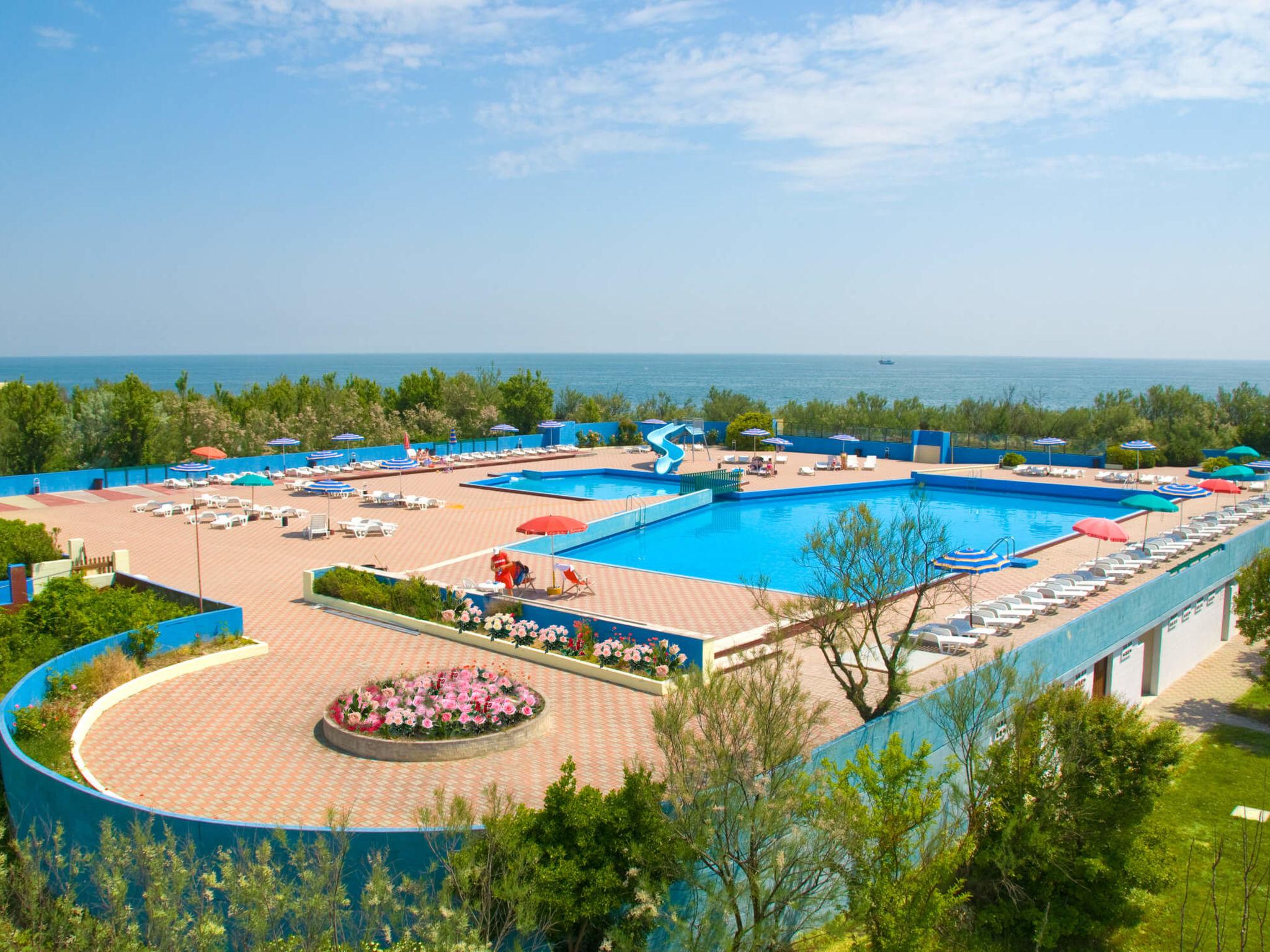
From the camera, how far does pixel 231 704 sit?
11094 mm

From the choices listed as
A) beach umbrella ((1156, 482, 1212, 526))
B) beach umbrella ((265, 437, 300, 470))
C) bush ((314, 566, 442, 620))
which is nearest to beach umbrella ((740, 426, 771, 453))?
beach umbrella ((1156, 482, 1212, 526))

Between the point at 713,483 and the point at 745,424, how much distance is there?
10061 millimetres

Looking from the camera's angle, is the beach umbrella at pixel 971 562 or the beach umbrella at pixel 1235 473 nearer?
the beach umbrella at pixel 971 562

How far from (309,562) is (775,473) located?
17.9 meters

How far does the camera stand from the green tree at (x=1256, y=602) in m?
15.8

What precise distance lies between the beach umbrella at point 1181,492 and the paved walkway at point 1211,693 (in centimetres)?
657

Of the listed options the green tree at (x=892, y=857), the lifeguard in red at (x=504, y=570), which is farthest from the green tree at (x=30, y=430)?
the green tree at (x=892, y=857)

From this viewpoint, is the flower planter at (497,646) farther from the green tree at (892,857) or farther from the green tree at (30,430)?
the green tree at (30,430)

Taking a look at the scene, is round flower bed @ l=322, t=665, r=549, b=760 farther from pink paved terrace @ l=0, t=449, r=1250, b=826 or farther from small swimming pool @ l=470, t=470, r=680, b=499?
small swimming pool @ l=470, t=470, r=680, b=499

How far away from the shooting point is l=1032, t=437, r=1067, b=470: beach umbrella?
3359cm

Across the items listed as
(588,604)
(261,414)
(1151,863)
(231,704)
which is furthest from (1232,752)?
(261,414)

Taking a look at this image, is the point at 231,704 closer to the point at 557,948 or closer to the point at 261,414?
the point at 557,948

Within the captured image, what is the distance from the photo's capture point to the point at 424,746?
9.63m

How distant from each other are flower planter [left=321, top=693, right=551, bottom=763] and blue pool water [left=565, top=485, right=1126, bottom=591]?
8285mm
